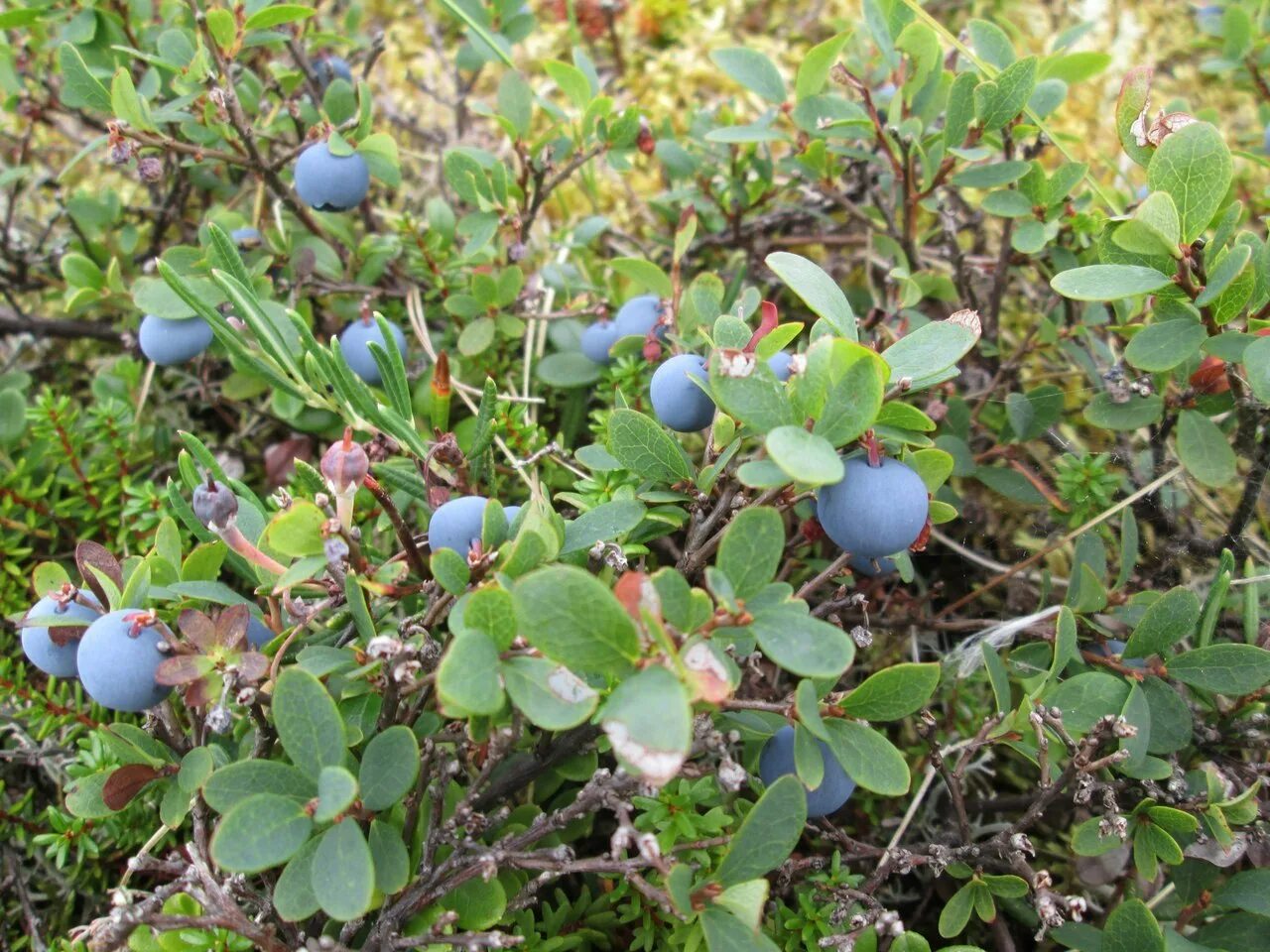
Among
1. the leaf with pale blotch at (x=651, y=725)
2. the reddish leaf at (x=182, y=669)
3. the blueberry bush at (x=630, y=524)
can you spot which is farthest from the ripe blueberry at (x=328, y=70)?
the leaf with pale blotch at (x=651, y=725)

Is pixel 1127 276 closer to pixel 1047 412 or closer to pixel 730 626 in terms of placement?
pixel 1047 412

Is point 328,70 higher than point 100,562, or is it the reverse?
point 328,70

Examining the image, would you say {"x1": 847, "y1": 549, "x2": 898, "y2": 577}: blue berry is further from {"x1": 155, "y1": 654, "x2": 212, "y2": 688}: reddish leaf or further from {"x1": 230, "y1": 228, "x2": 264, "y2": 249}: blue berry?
{"x1": 230, "y1": 228, "x2": 264, "y2": 249}: blue berry

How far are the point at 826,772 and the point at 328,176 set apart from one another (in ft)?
4.17

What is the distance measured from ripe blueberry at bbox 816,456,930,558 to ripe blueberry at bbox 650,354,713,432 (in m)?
0.26

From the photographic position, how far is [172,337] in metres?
1.60

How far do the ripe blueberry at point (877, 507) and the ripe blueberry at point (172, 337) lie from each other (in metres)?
1.16

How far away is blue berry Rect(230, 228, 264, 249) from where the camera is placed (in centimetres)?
184

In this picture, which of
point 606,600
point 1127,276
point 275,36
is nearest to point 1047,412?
point 1127,276

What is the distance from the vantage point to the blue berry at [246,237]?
1841 mm

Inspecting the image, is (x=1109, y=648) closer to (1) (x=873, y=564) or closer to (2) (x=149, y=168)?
(1) (x=873, y=564)

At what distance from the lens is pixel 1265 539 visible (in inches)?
73.9

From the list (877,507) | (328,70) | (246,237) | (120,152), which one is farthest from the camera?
(328,70)

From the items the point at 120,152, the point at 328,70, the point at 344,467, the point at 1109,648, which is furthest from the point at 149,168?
the point at 1109,648
